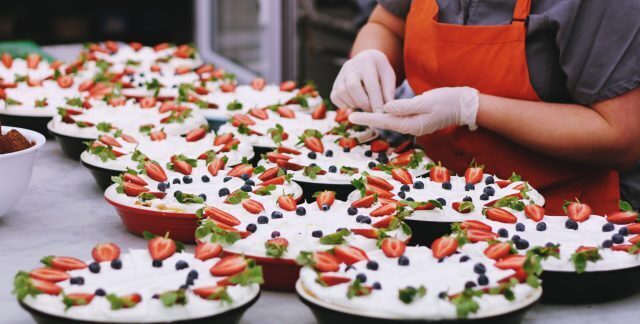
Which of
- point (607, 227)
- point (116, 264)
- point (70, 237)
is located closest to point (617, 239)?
point (607, 227)

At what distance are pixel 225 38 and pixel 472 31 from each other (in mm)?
3898

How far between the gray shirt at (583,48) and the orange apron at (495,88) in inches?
1.6

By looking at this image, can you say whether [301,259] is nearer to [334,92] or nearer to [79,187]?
[79,187]

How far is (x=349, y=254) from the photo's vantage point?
145 centimetres

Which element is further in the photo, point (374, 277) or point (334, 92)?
point (334, 92)

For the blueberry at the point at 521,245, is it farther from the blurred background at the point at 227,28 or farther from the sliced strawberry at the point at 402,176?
the blurred background at the point at 227,28

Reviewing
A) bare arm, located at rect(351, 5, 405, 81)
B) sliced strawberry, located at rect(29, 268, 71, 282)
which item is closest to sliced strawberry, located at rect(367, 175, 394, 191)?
sliced strawberry, located at rect(29, 268, 71, 282)

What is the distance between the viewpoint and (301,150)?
229cm

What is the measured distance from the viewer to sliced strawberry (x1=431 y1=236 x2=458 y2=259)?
58.7 inches

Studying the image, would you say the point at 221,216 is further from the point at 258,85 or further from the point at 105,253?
the point at 258,85

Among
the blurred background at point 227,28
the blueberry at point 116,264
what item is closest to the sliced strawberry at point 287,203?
the blueberry at point 116,264

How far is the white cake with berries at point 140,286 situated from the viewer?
128 cm

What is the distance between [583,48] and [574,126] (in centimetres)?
19

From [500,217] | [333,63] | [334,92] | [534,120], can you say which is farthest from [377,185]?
[333,63]
